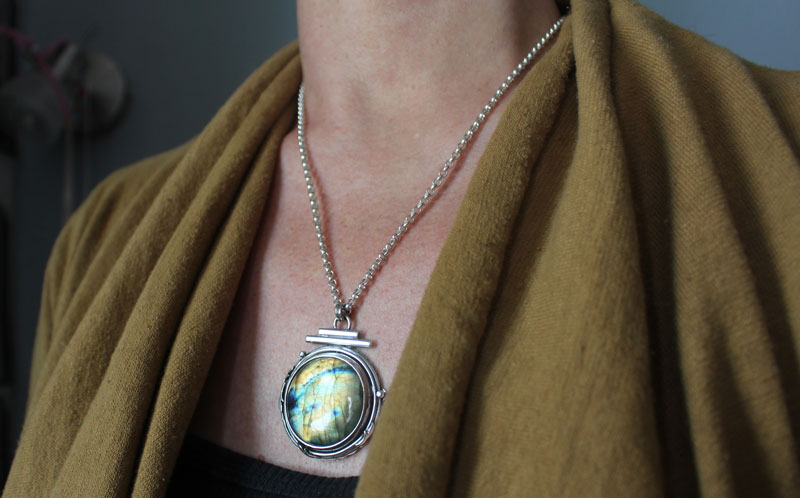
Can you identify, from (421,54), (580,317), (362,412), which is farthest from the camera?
(421,54)

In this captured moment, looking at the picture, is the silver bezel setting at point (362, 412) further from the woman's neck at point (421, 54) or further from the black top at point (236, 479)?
the woman's neck at point (421, 54)

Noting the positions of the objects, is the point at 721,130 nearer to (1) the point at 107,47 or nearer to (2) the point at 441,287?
(2) the point at 441,287

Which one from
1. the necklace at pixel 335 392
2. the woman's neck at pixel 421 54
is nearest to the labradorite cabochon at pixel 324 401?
the necklace at pixel 335 392

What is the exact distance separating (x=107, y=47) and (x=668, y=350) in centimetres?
113

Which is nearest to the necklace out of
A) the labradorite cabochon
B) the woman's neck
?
the labradorite cabochon

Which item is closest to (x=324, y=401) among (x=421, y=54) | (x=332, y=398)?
(x=332, y=398)

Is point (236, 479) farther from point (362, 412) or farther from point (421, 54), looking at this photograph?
point (421, 54)

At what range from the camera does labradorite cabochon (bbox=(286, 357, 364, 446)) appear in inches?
19.3

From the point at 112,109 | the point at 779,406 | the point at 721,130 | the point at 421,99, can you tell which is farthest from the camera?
the point at 112,109

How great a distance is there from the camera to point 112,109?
117 cm

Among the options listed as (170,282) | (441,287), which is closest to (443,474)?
(441,287)

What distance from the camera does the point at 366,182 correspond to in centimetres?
61

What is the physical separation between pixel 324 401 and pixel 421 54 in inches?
12.8

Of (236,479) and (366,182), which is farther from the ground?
(366,182)
